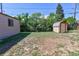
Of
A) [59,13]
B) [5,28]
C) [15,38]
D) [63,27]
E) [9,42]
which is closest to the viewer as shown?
[59,13]

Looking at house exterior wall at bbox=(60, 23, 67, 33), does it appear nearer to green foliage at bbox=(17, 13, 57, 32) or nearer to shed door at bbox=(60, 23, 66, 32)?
shed door at bbox=(60, 23, 66, 32)

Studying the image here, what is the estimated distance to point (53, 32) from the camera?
6.23 m

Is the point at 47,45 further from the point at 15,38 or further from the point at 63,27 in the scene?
the point at 15,38

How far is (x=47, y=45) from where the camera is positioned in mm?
6078

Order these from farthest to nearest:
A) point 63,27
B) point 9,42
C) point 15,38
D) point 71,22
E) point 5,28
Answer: point 5,28
point 15,38
point 9,42
point 63,27
point 71,22

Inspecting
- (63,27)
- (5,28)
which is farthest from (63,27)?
(5,28)

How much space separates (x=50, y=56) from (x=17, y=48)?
Result: 1.17 meters

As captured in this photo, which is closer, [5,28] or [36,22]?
[36,22]

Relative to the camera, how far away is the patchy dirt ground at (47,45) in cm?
559

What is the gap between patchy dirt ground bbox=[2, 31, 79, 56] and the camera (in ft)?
A: 18.3

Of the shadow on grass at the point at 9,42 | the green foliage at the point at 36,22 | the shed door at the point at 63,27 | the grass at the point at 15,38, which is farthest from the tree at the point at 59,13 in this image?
→ the grass at the point at 15,38

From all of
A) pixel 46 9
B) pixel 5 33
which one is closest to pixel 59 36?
pixel 46 9

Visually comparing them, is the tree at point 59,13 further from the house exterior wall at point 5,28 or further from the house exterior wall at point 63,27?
the house exterior wall at point 5,28

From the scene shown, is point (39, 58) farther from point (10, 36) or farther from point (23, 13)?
point (10, 36)
